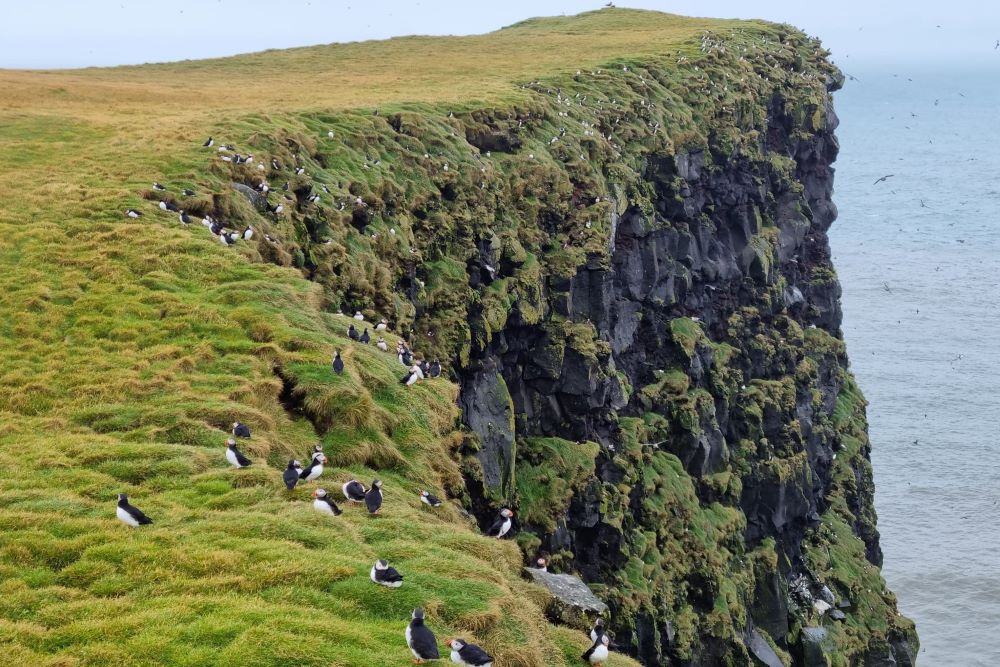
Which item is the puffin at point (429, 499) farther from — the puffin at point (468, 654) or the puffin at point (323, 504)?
the puffin at point (468, 654)

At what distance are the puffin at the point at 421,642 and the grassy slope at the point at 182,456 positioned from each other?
1.11 feet

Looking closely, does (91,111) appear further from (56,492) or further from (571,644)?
(571,644)

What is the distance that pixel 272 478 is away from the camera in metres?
23.5

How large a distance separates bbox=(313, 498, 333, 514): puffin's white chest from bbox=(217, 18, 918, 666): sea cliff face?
1075 cm

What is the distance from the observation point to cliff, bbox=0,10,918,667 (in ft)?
92.2

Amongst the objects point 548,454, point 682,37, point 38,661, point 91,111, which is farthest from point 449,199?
point 682,37

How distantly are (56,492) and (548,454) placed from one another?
1200 inches

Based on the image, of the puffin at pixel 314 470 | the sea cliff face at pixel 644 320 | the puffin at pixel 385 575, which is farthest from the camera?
the sea cliff face at pixel 644 320

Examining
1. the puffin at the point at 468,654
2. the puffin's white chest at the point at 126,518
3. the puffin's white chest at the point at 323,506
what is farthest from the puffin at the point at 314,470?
the puffin at the point at 468,654

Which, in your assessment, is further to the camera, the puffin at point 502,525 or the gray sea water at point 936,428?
the gray sea water at point 936,428

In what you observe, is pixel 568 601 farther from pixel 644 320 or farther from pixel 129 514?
pixel 644 320

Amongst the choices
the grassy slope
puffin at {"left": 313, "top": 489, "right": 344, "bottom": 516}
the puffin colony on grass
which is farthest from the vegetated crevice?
puffin at {"left": 313, "top": 489, "right": 344, "bottom": 516}

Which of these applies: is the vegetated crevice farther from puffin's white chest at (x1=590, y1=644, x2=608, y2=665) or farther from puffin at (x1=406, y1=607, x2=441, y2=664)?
puffin at (x1=406, y1=607, x2=441, y2=664)

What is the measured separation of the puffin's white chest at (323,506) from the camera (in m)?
21.9
